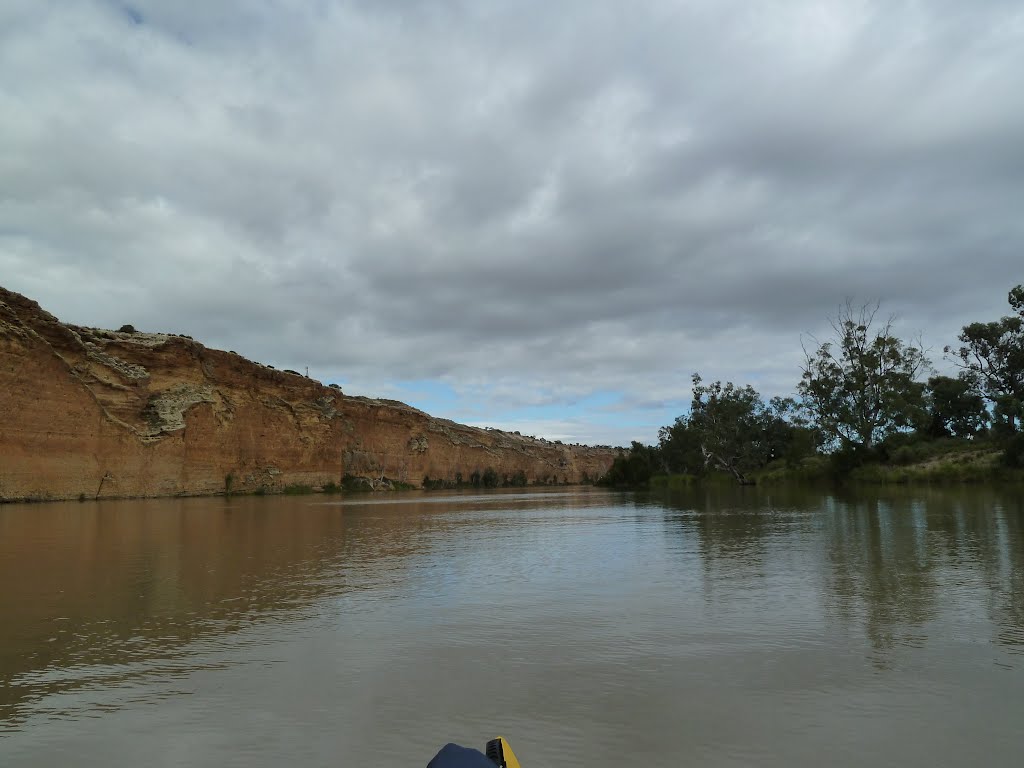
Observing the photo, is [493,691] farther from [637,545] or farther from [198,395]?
[198,395]

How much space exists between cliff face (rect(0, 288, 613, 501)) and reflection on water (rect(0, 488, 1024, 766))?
25638mm

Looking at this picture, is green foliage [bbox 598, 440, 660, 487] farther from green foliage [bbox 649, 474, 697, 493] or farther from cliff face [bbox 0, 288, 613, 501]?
cliff face [bbox 0, 288, 613, 501]

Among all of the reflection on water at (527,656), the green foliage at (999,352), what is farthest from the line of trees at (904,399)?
the reflection on water at (527,656)

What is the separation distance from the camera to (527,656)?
5859 mm

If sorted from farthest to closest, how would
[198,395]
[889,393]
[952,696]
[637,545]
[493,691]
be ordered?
[198,395]
[889,393]
[637,545]
[493,691]
[952,696]

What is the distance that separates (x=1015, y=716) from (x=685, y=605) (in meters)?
3.75

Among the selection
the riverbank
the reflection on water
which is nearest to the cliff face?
the reflection on water

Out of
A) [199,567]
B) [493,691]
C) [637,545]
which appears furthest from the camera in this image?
[637,545]

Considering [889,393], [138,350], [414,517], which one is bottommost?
[414,517]

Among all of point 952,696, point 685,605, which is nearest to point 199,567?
point 685,605

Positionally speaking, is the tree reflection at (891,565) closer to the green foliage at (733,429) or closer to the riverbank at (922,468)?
the riverbank at (922,468)

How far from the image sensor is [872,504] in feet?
77.0

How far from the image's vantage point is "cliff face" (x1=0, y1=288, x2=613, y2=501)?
109 ft

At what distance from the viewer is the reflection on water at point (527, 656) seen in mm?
4098
